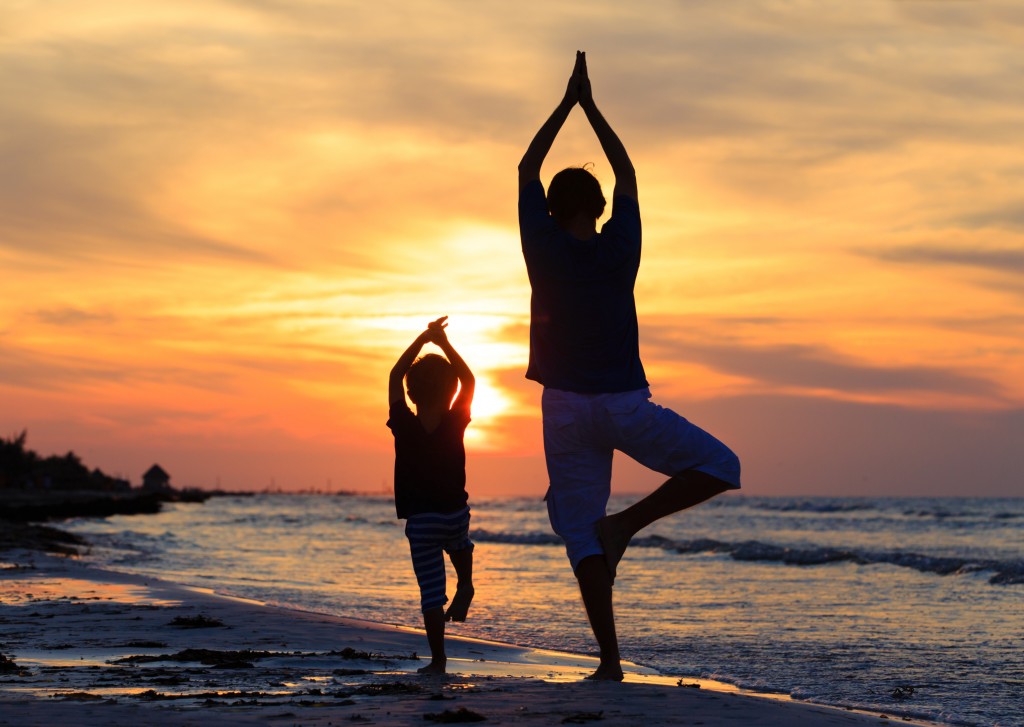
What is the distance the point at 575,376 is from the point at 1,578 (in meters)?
9.97

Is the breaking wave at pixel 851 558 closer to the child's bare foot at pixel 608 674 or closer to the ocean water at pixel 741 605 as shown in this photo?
the ocean water at pixel 741 605

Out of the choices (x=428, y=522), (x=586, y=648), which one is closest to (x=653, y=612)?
(x=586, y=648)

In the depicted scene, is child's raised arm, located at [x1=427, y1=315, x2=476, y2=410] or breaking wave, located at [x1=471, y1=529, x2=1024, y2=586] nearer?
child's raised arm, located at [x1=427, y1=315, x2=476, y2=410]

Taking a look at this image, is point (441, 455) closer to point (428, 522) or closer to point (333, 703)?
point (428, 522)

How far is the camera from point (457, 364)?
19.3ft

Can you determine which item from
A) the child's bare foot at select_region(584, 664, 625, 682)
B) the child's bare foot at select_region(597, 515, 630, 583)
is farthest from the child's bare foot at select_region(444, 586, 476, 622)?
the child's bare foot at select_region(597, 515, 630, 583)

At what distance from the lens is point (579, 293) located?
15.1 feet

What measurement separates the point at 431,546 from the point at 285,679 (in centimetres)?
102

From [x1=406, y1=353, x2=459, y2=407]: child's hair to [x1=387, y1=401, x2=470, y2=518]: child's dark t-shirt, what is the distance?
110 mm

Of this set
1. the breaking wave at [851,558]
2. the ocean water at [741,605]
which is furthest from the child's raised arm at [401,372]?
the breaking wave at [851,558]

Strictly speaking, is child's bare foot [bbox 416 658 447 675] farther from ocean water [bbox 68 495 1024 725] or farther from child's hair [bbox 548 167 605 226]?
child's hair [bbox 548 167 605 226]

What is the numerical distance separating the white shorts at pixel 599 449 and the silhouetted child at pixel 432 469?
1114mm

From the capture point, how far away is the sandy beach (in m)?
4.11

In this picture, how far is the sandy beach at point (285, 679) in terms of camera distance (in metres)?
4.11
